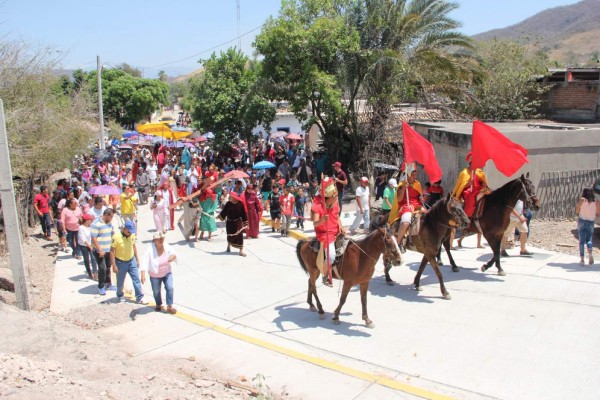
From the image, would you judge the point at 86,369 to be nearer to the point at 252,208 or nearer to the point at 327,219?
the point at 327,219

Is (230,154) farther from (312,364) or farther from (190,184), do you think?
(312,364)

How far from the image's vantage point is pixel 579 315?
9070mm

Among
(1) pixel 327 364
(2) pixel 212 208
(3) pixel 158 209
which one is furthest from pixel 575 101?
(1) pixel 327 364

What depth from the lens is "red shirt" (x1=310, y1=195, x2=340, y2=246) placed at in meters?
9.09

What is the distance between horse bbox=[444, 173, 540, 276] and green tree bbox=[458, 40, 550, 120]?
12.4 m

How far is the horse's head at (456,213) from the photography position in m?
9.98

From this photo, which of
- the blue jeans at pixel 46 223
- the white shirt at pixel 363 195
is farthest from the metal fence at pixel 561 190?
the blue jeans at pixel 46 223

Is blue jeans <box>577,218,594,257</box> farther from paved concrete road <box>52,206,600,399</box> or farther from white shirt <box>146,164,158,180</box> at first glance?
white shirt <box>146,164,158,180</box>

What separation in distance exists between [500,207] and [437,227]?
1.65m

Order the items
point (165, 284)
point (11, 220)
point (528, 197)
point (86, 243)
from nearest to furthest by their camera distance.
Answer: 1. point (11, 220)
2. point (165, 284)
3. point (528, 197)
4. point (86, 243)

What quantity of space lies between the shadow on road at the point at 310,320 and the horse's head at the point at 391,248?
128cm

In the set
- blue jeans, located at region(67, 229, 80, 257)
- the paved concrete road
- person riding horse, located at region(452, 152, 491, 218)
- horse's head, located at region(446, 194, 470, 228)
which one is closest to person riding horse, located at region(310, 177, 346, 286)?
the paved concrete road

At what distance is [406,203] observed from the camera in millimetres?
10992

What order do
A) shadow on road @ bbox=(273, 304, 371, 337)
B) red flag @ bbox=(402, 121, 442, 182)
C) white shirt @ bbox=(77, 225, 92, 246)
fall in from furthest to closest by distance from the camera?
white shirt @ bbox=(77, 225, 92, 246) < red flag @ bbox=(402, 121, 442, 182) < shadow on road @ bbox=(273, 304, 371, 337)
